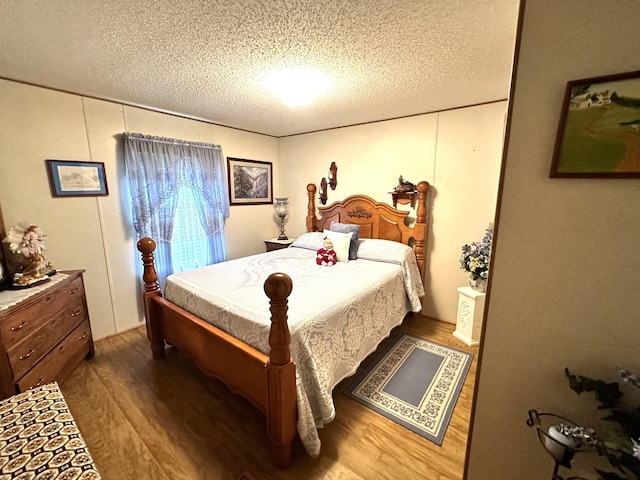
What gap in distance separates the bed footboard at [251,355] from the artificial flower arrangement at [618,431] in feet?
3.66

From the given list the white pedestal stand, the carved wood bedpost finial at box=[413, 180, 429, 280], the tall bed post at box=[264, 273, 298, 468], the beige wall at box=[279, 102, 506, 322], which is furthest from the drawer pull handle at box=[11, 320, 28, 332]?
the white pedestal stand

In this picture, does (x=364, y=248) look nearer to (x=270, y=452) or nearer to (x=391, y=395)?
(x=391, y=395)

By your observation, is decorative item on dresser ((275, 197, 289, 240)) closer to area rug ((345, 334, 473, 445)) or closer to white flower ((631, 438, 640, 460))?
area rug ((345, 334, 473, 445))

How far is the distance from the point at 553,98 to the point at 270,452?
2.11 m

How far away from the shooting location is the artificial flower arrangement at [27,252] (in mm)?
1862

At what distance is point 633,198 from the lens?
29.9 inches

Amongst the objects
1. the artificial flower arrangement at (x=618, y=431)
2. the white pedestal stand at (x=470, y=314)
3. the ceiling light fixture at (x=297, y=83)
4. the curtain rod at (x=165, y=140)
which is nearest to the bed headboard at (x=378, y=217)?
the white pedestal stand at (x=470, y=314)

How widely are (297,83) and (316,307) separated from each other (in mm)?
1718

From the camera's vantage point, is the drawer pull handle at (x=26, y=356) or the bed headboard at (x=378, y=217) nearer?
the drawer pull handle at (x=26, y=356)

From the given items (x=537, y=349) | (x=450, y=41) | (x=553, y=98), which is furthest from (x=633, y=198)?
(x=450, y=41)

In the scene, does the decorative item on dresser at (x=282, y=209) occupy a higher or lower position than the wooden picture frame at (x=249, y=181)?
A: lower

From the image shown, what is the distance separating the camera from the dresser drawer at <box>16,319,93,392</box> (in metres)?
1.69

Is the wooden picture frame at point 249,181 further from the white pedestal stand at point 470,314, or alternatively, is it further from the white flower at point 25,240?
the white pedestal stand at point 470,314

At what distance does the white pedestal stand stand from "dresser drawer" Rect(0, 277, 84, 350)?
136 inches
